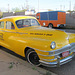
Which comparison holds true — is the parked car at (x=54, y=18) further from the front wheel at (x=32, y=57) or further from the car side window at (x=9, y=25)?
the front wheel at (x=32, y=57)

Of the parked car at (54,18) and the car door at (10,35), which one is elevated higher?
the parked car at (54,18)

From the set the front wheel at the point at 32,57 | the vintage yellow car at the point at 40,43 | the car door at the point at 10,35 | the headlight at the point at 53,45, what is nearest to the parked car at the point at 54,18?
the vintage yellow car at the point at 40,43

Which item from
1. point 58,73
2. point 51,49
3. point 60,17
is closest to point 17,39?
point 51,49

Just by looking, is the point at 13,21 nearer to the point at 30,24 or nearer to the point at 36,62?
the point at 30,24

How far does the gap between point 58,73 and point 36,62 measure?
2.75 feet

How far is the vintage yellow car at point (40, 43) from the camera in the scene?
321cm

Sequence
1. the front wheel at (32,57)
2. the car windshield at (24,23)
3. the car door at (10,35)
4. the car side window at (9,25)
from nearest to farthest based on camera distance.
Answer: the front wheel at (32,57)
the car door at (10,35)
the car windshield at (24,23)
the car side window at (9,25)

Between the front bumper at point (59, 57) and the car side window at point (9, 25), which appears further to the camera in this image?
the car side window at point (9, 25)

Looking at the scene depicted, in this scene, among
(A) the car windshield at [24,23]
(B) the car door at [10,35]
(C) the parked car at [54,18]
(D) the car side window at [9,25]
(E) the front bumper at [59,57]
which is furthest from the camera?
(C) the parked car at [54,18]

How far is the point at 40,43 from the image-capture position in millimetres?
3346

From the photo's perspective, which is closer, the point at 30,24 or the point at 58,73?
the point at 58,73

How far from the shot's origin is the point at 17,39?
13.9 ft

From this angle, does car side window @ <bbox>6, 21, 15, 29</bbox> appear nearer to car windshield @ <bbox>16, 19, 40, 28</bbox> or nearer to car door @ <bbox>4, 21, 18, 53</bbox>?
car door @ <bbox>4, 21, 18, 53</bbox>

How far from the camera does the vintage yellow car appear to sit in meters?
3.21
